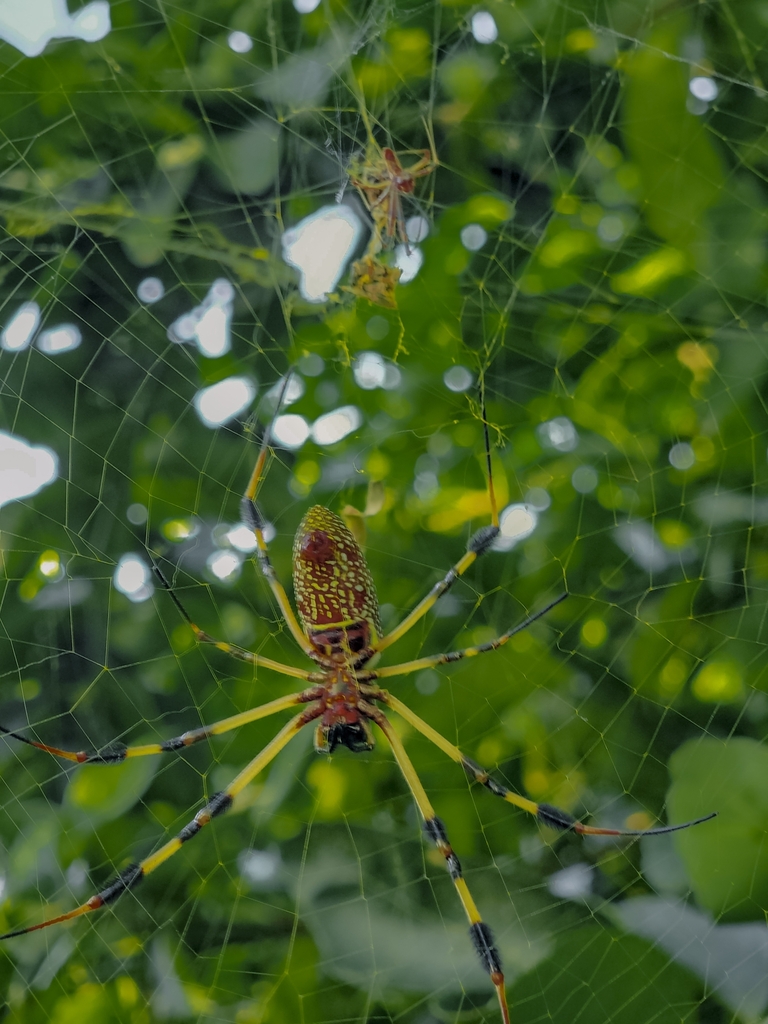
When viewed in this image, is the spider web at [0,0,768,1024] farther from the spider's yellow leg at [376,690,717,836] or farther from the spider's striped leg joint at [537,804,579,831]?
the spider's striped leg joint at [537,804,579,831]

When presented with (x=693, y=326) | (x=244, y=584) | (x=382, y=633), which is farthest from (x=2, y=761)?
(x=693, y=326)

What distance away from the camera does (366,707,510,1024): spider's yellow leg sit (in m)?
1.05

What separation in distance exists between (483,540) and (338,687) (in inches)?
13.4

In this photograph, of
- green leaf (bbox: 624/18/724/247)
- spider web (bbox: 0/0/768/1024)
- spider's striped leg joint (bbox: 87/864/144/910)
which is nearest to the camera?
spider's striped leg joint (bbox: 87/864/144/910)

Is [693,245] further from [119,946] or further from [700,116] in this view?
[119,946]

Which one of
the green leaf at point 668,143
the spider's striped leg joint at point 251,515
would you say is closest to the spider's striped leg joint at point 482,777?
the spider's striped leg joint at point 251,515

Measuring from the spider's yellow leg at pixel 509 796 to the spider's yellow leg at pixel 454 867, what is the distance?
0.13 ft

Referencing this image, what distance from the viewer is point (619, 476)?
1309mm

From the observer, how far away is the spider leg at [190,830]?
1027mm

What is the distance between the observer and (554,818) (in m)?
1.09

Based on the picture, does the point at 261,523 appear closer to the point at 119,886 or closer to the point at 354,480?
the point at 354,480

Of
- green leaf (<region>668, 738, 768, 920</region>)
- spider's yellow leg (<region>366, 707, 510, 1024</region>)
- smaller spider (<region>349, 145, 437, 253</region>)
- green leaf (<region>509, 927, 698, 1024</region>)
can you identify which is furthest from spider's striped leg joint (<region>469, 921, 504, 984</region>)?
smaller spider (<region>349, 145, 437, 253</region>)

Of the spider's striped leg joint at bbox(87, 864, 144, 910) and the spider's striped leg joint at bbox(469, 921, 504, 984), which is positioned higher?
the spider's striped leg joint at bbox(469, 921, 504, 984)

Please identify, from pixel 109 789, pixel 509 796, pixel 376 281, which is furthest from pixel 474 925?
pixel 376 281
